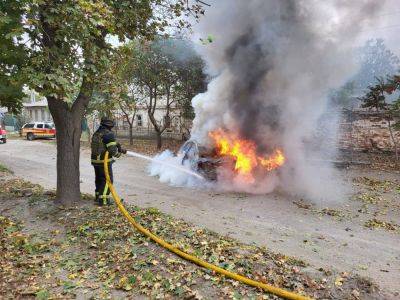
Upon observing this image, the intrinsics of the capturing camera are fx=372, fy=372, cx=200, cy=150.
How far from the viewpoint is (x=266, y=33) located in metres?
12.7

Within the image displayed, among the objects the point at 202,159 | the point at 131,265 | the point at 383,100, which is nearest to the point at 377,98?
the point at 383,100

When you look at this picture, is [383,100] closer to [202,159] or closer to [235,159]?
[235,159]

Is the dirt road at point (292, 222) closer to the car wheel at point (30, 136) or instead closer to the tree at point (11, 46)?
the tree at point (11, 46)

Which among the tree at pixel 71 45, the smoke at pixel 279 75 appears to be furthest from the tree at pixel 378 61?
the tree at pixel 71 45

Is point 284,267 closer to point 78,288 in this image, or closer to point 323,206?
point 78,288

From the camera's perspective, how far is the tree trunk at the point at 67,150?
27.2 feet

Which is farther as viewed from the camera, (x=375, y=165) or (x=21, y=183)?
(x=375, y=165)

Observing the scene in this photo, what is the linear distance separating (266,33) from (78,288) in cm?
1038

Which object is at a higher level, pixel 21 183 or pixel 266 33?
pixel 266 33

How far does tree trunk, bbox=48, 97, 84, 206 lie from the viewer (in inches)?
326

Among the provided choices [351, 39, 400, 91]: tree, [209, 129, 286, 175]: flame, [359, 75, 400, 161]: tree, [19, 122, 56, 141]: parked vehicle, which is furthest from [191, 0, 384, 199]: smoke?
[19, 122, 56, 141]: parked vehicle

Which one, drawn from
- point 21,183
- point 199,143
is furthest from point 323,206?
point 21,183

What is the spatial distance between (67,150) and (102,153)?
0.77 meters

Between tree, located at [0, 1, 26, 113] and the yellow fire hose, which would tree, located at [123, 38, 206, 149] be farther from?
the yellow fire hose
